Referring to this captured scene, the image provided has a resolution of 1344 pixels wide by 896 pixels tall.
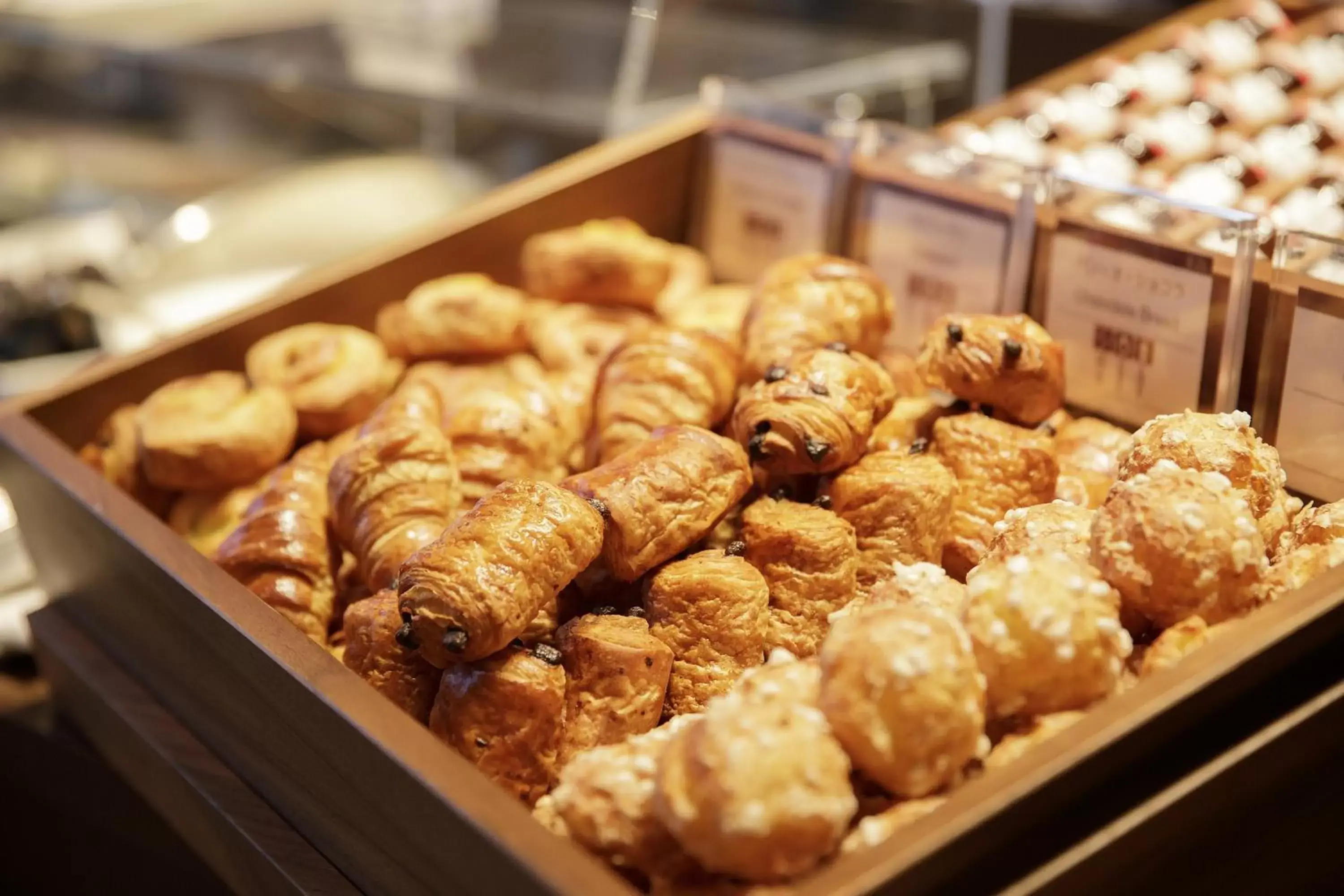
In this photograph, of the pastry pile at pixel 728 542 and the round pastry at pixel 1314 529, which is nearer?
the pastry pile at pixel 728 542

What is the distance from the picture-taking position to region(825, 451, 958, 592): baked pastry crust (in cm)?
157

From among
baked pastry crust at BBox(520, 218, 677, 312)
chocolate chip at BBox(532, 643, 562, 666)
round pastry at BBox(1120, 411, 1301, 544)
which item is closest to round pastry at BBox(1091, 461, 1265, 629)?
round pastry at BBox(1120, 411, 1301, 544)

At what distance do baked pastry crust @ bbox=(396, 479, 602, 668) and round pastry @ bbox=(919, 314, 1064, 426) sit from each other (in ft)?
1.89

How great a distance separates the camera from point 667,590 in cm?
149

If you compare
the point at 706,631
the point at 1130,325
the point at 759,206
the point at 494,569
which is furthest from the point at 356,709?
the point at 759,206

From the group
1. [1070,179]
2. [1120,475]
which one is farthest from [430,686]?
[1070,179]

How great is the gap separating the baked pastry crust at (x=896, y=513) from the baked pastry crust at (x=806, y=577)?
44 millimetres

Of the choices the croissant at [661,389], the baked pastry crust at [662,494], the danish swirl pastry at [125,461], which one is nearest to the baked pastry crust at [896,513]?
the baked pastry crust at [662,494]

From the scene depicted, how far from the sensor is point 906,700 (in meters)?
1.10

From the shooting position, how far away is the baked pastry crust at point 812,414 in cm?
158

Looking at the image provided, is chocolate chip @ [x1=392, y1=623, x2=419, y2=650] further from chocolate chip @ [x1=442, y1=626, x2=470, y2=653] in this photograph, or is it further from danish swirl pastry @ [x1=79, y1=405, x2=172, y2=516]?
danish swirl pastry @ [x1=79, y1=405, x2=172, y2=516]

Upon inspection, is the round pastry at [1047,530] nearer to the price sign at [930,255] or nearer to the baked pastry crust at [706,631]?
the baked pastry crust at [706,631]

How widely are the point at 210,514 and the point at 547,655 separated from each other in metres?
0.92

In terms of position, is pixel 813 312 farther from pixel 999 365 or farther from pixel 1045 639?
pixel 1045 639
